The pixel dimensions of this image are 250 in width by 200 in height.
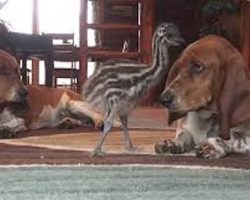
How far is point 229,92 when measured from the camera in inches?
103

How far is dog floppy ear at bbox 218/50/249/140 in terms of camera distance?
2.60 meters

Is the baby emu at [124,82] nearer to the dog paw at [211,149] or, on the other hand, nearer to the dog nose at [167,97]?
the dog nose at [167,97]

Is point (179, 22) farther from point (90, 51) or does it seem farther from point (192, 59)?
point (192, 59)

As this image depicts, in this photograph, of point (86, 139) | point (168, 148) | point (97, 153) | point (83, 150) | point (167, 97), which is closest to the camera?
point (167, 97)

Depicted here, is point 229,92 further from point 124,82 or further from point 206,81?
point 124,82

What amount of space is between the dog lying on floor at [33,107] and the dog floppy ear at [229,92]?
4.75ft

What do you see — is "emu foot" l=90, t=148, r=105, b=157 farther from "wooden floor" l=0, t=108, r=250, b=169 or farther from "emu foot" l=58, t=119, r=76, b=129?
"emu foot" l=58, t=119, r=76, b=129

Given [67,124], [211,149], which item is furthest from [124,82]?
[67,124]

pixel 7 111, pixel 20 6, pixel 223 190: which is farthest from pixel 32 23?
pixel 223 190

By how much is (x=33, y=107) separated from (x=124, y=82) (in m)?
2.00

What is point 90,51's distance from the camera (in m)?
7.03

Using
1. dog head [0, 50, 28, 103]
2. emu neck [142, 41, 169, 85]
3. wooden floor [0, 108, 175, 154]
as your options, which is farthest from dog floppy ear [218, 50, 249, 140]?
dog head [0, 50, 28, 103]

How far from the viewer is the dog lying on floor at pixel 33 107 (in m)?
3.85

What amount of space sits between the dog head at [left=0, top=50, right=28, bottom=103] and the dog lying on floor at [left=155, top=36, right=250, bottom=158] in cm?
136
